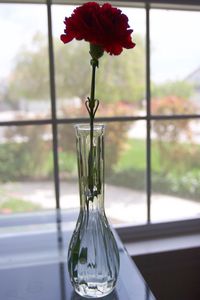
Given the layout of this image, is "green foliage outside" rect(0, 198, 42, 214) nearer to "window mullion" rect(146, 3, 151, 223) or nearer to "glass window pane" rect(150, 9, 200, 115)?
"window mullion" rect(146, 3, 151, 223)

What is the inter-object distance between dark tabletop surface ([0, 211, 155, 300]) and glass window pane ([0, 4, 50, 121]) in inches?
20.1

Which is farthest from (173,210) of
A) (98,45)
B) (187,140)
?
(98,45)

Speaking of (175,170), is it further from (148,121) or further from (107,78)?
(107,78)

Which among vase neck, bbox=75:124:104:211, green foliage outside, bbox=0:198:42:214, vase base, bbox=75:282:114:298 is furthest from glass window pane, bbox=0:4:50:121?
vase base, bbox=75:282:114:298

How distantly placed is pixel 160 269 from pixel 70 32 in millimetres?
1044

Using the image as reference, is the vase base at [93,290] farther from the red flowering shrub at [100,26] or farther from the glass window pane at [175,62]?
the glass window pane at [175,62]

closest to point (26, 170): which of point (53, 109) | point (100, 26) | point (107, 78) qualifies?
point (53, 109)

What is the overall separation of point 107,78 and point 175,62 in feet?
1.09

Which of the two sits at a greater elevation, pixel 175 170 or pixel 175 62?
pixel 175 62

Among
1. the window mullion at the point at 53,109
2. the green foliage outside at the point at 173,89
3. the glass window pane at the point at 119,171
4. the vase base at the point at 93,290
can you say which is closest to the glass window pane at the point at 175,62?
the green foliage outside at the point at 173,89

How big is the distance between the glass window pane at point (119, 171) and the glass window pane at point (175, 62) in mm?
176

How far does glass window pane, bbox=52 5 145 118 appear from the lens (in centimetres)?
141

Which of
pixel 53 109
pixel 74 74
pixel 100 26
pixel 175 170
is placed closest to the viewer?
pixel 100 26

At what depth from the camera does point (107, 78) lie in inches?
58.1
